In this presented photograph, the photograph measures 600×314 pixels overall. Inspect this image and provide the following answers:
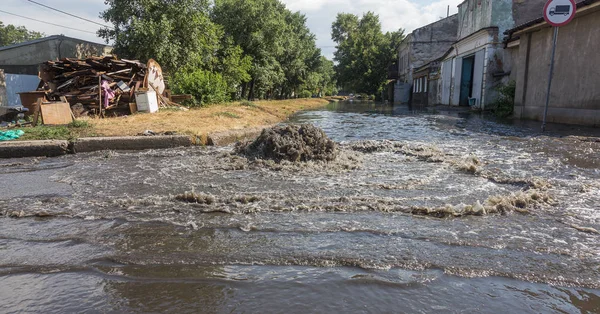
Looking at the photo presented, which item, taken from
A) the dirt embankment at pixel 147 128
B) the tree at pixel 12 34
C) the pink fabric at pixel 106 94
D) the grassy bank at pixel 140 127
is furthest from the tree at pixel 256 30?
the tree at pixel 12 34

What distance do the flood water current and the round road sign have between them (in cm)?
510

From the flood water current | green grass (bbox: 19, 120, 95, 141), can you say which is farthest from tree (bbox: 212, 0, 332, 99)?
the flood water current

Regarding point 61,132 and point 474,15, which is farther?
point 474,15

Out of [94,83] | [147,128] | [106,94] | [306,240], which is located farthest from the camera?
[94,83]

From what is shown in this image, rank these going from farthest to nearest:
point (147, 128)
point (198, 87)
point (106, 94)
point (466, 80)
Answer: point (466, 80) → point (198, 87) → point (106, 94) → point (147, 128)

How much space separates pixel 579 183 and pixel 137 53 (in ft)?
60.4

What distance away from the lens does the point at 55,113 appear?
32.1 feet

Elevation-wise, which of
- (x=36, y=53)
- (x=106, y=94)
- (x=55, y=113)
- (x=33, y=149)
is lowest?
(x=33, y=149)

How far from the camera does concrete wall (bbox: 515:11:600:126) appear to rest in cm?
Result: 981

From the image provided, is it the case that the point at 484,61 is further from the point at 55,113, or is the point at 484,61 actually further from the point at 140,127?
the point at 55,113

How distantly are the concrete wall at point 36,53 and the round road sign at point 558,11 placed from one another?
2423cm

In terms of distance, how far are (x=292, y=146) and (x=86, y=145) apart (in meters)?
4.54

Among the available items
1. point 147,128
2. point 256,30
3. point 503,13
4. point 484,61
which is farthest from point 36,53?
point 503,13

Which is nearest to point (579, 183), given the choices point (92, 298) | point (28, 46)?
point (92, 298)
